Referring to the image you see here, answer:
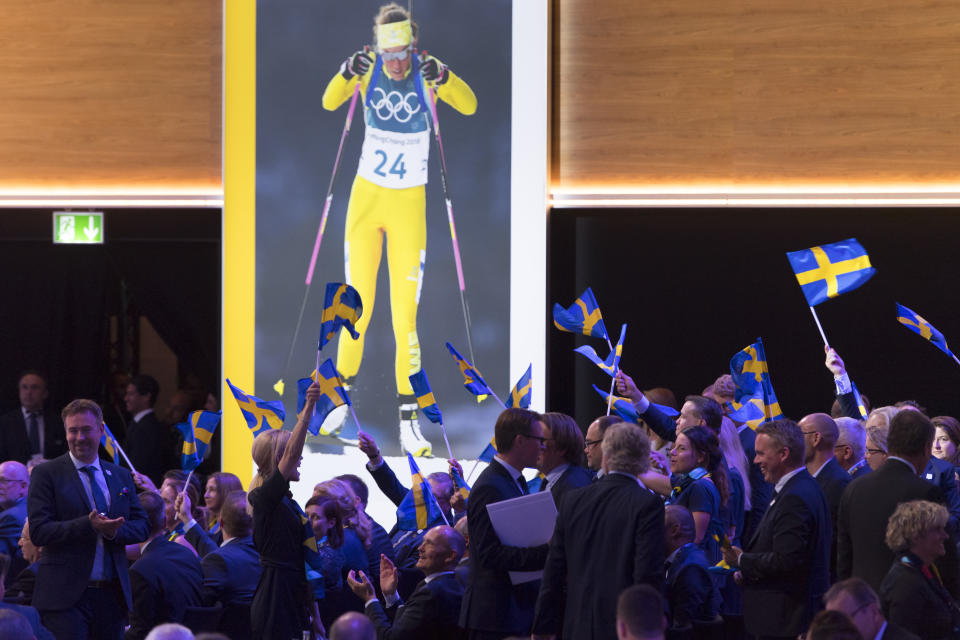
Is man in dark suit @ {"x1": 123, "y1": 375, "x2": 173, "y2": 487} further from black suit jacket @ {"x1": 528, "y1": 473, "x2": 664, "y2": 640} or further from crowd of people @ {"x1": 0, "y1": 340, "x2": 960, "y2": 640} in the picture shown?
black suit jacket @ {"x1": 528, "y1": 473, "x2": 664, "y2": 640}

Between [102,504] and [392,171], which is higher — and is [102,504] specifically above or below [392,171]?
below

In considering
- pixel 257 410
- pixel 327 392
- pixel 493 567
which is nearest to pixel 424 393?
pixel 327 392

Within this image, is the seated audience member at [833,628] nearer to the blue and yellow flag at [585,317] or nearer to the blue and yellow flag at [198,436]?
the blue and yellow flag at [585,317]

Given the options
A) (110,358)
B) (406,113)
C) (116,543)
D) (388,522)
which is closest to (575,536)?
(116,543)

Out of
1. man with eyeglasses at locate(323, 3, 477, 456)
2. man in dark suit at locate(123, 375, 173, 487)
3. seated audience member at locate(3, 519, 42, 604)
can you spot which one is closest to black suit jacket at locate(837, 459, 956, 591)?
seated audience member at locate(3, 519, 42, 604)

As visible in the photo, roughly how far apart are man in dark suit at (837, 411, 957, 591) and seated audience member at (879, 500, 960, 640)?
0.41 metres

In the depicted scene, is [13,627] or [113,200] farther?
[113,200]

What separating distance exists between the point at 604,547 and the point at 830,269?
3.57m

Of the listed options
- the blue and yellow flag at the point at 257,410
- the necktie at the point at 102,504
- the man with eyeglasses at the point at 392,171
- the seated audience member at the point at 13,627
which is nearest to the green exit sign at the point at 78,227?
the man with eyeglasses at the point at 392,171

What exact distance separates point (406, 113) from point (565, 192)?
1.45m

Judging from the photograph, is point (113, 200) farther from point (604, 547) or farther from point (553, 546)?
point (604, 547)

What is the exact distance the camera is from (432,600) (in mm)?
5078

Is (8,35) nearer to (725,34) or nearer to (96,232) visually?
(96,232)

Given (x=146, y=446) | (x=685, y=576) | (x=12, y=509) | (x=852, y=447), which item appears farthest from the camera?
(x=146, y=446)
